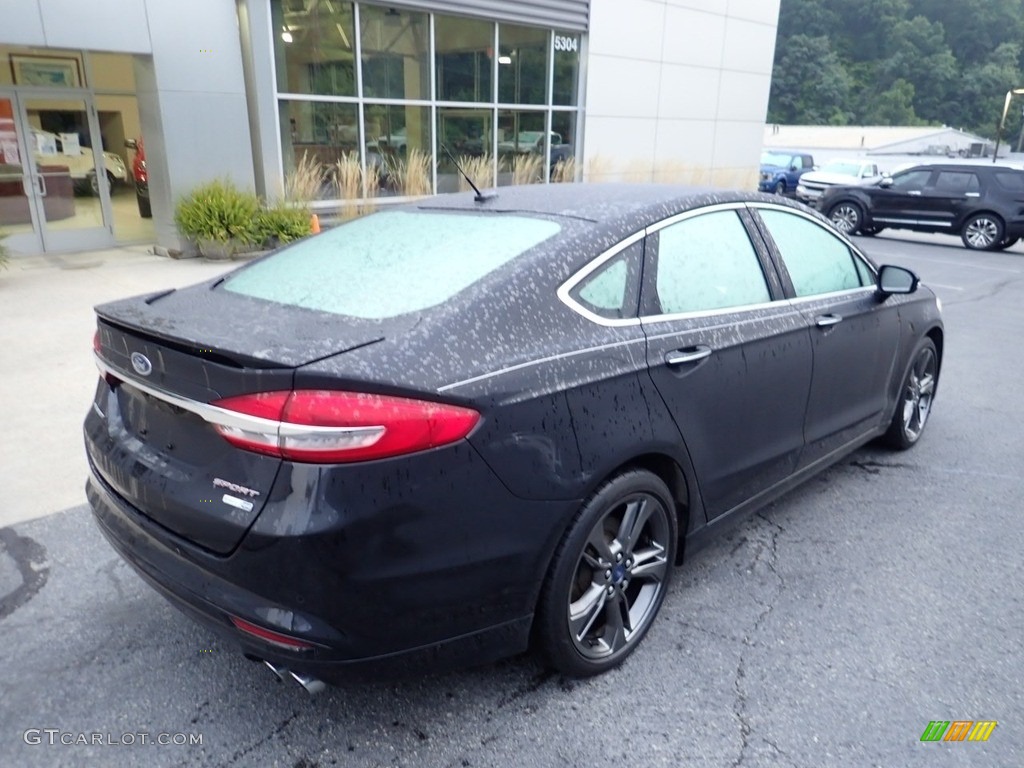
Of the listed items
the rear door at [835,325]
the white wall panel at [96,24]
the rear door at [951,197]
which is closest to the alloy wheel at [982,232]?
the rear door at [951,197]

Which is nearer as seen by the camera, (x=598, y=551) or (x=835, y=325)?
(x=598, y=551)

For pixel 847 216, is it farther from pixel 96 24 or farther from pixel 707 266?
pixel 707 266

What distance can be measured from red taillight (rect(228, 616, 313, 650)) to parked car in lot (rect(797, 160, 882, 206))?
77.0 ft

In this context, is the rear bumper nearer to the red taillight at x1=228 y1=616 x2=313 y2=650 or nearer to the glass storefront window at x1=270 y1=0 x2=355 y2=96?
the red taillight at x1=228 y1=616 x2=313 y2=650

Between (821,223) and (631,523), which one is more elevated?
(821,223)

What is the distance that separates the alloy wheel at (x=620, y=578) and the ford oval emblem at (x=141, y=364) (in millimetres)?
1466

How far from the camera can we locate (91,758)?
7.79ft

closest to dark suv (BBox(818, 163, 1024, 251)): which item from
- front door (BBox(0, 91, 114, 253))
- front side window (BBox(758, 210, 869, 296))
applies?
front side window (BBox(758, 210, 869, 296))

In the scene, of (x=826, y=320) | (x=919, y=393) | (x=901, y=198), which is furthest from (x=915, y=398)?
(x=901, y=198)

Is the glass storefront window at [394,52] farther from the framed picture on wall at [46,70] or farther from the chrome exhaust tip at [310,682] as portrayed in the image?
the chrome exhaust tip at [310,682]

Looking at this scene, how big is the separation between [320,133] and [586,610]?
1153 centimetres

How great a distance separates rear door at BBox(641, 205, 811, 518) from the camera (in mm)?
2838

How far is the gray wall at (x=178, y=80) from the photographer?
32.4 ft

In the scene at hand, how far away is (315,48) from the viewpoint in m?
12.3
